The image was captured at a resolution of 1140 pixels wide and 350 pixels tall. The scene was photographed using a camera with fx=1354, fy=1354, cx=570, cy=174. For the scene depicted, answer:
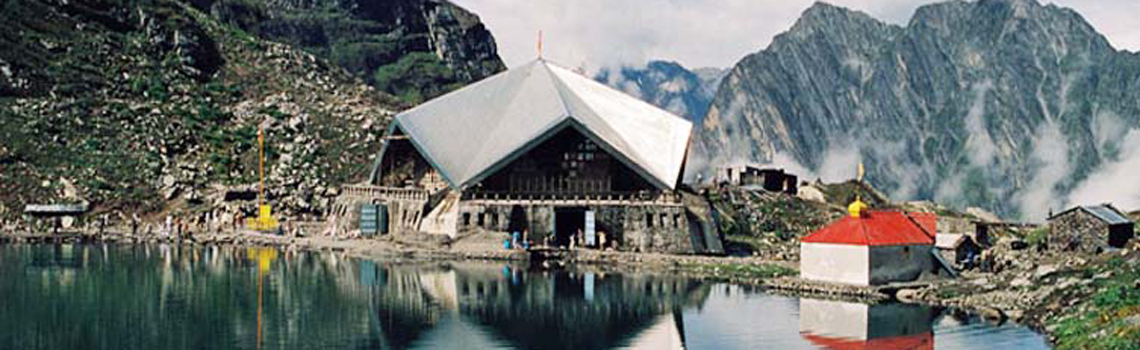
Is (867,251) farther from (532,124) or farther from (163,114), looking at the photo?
(163,114)

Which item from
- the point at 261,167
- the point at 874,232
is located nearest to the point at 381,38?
the point at 261,167

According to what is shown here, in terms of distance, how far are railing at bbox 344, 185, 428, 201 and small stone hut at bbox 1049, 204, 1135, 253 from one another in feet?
108

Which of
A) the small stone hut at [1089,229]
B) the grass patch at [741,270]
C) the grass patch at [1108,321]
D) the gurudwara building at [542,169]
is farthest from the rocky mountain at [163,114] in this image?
the grass patch at [1108,321]

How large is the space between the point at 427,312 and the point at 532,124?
28442 mm

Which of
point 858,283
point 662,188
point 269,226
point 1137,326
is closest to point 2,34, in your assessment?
point 269,226

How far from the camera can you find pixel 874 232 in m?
50.8

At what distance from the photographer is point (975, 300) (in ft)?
158

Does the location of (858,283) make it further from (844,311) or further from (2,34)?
(2,34)

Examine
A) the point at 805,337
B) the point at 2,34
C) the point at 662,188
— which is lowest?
the point at 805,337

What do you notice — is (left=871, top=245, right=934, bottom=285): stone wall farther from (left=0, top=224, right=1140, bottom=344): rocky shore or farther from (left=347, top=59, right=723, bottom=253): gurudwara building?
(left=347, top=59, right=723, bottom=253): gurudwara building

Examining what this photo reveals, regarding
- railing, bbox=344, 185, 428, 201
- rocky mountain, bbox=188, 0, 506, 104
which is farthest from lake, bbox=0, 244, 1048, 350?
rocky mountain, bbox=188, 0, 506, 104

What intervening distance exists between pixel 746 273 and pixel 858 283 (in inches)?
334

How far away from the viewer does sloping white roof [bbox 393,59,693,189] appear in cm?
7088

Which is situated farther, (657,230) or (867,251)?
(657,230)
